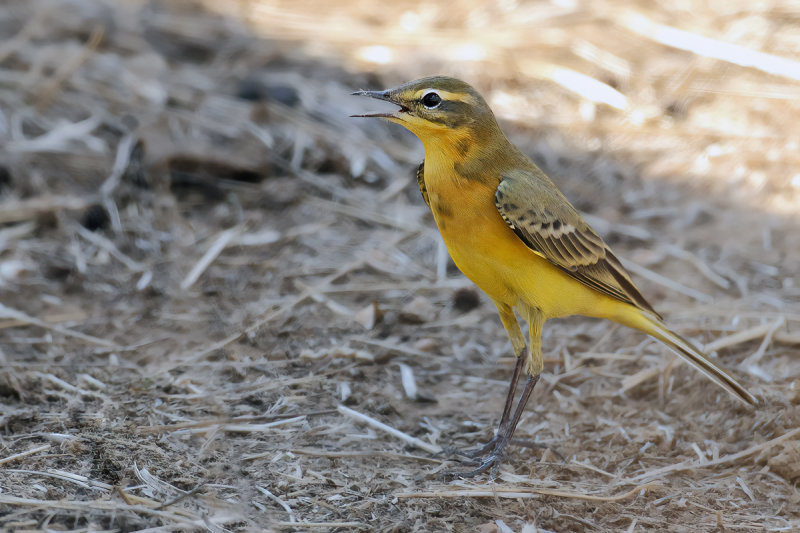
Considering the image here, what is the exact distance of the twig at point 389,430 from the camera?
15.1ft

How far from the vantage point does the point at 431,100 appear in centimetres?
437

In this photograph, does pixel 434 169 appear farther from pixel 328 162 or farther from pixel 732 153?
pixel 732 153

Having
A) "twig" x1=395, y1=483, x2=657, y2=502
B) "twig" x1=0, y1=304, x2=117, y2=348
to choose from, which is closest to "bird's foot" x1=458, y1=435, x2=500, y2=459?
"twig" x1=395, y1=483, x2=657, y2=502

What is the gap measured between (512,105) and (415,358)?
3985mm

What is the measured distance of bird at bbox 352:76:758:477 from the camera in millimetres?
4336

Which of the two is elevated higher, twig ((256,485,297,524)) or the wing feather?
the wing feather

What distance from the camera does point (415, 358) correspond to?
18.2 ft

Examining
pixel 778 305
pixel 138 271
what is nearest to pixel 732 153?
pixel 778 305

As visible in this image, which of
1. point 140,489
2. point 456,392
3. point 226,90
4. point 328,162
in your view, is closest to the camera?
point 140,489

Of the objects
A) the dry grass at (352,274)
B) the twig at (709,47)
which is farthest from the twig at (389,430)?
the twig at (709,47)

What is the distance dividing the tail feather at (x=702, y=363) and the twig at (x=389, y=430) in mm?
1334

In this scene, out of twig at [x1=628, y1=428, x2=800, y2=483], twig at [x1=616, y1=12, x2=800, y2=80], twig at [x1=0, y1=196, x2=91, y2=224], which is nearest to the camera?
twig at [x1=628, y1=428, x2=800, y2=483]

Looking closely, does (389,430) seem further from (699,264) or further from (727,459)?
(699,264)

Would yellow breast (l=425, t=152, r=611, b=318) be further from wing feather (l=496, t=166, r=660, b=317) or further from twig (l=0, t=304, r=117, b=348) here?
twig (l=0, t=304, r=117, b=348)
